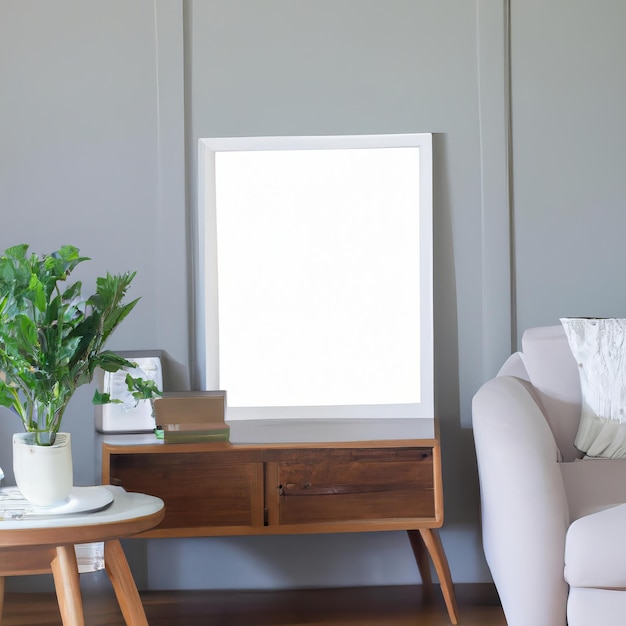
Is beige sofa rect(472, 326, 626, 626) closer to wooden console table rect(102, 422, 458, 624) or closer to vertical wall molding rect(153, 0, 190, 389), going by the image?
wooden console table rect(102, 422, 458, 624)

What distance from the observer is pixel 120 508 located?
170 centimetres

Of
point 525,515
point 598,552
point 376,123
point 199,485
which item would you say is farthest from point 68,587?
point 376,123

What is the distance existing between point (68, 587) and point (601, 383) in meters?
1.59

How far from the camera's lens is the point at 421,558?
2.55 meters

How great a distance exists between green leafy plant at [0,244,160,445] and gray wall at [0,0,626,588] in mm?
879

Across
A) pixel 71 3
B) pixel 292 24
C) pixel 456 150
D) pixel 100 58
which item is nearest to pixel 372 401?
pixel 456 150

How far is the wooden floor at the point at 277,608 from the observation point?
2.26 metres

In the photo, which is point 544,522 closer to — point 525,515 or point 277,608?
point 525,515

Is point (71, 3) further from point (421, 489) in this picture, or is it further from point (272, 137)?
point (421, 489)

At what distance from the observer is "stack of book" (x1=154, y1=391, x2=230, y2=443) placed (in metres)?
2.28

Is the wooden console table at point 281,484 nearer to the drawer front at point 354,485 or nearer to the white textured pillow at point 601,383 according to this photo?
the drawer front at point 354,485

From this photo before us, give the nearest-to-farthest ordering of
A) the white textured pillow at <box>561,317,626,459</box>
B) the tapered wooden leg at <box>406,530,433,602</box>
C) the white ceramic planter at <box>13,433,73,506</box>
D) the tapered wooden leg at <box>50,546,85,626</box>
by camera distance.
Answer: the tapered wooden leg at <box>50,546,85,626</box>, the white ceramic planter at <box>13,433,73,506</box>, the white textured pillow at <box>561,317,626,459</box>, the tapered wooden leg at <box>406,530,433,602</box>

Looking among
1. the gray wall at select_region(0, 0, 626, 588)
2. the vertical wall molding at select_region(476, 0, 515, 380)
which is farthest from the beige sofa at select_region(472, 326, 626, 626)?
the gray wall at select_region(0, 0, 626, 588)

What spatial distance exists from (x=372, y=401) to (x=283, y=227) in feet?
2.29
